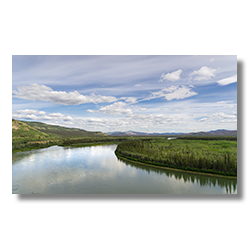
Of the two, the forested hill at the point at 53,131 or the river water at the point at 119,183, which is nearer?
the river water at the point at 119,183

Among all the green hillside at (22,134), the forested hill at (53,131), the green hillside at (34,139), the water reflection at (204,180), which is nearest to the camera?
the water reflection at (204,180)

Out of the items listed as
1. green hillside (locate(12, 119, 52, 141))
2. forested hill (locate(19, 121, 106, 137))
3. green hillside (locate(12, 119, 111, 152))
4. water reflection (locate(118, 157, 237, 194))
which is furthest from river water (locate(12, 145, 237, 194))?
forested hill (locate(19, 121, 106, 137))

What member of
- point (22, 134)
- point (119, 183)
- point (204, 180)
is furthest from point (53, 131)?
point (204, 180)

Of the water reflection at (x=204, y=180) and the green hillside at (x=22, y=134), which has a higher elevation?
the green hillside at (x=22, y=134)

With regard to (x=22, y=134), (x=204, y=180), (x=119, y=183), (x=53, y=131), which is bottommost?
(x=119, y=183)

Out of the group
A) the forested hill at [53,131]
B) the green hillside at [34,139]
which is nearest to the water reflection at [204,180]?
the green hillside at [34,139]

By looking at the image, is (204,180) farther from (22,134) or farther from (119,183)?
(22,134)

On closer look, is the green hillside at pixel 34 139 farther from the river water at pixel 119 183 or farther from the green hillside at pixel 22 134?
the river water at pixel 119 183

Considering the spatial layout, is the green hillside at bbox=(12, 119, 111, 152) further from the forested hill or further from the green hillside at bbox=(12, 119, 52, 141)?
the forested hill

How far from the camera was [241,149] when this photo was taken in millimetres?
2830

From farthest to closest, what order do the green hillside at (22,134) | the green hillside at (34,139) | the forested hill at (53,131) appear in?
the forested hill at (53,131) → the green hillside at (22,134) → the green hillside at (34,139)
